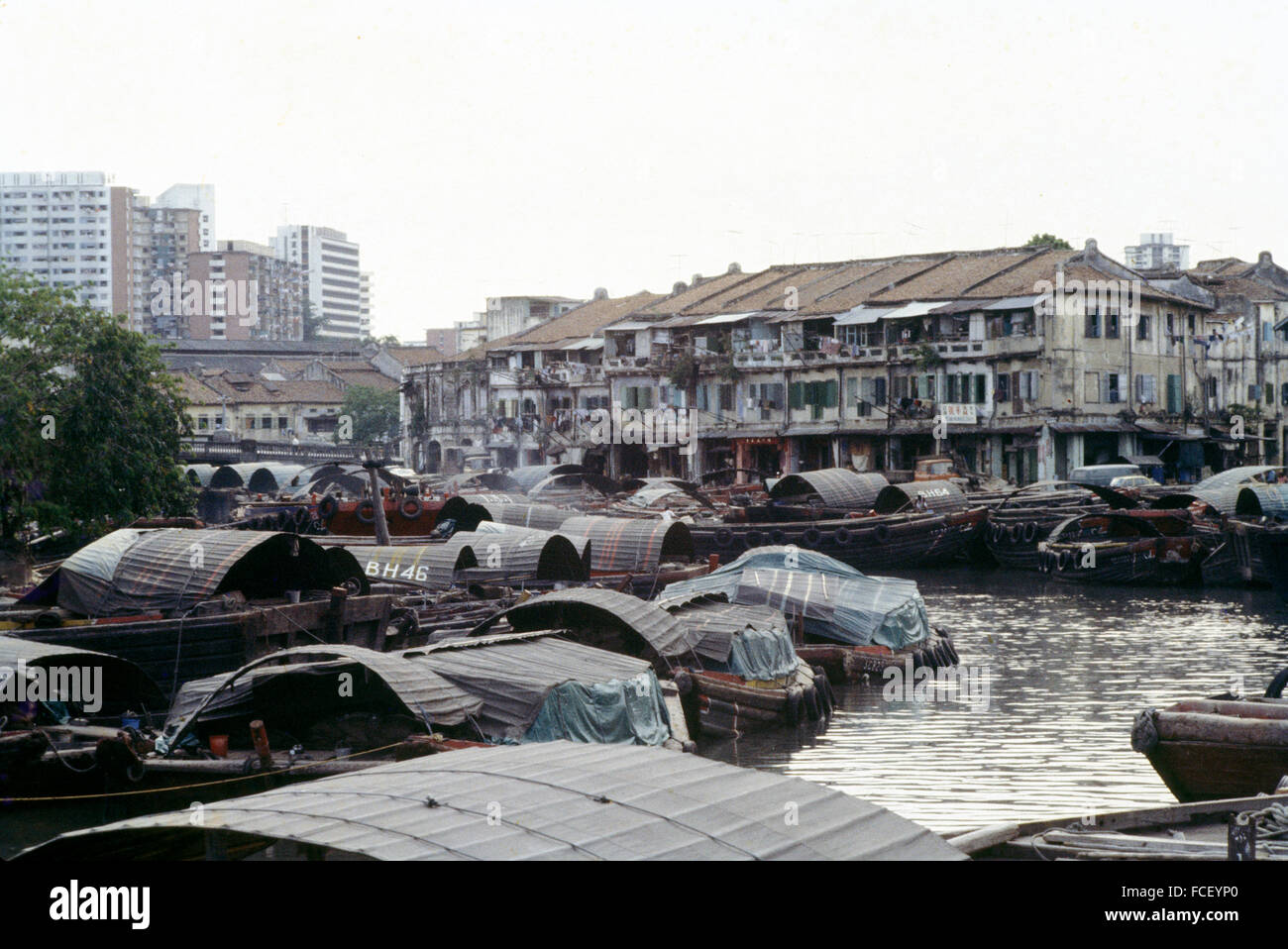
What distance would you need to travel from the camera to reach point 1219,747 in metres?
12.8

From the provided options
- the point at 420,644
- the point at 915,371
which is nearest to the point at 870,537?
the point at 915,371

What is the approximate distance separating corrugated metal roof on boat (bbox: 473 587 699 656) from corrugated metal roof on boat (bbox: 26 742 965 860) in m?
9.88

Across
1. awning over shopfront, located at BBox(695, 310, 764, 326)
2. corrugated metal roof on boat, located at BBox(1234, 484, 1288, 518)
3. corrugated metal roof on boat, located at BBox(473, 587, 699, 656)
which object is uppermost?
awning over shopfront, located at BBox(695, 310, 764, 326)

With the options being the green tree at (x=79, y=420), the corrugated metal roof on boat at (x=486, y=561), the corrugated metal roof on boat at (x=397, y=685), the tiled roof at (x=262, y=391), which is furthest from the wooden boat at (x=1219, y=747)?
the tiled roof at (x=262, y=391)

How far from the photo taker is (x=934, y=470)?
156ft

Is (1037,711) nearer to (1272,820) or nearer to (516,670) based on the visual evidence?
(516,670)

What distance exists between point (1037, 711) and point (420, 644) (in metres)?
9.08

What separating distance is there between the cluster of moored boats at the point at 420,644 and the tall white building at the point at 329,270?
408ft

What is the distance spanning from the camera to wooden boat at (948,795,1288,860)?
9.06m

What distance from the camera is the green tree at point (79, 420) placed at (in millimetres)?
29250

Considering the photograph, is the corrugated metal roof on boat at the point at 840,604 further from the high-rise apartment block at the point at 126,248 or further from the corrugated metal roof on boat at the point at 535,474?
the high-rise apartment block at the point at 126,248

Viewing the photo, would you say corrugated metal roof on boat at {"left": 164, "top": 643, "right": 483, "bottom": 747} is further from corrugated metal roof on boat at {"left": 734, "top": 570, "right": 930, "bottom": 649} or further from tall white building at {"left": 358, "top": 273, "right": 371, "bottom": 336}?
tall white building at {"left": 358, "top": 273, "right": 371, "bottom": 336}

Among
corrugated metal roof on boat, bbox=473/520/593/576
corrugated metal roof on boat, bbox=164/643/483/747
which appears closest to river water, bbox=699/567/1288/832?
corrugated metal roof on boat, bbox=164/643/483/747

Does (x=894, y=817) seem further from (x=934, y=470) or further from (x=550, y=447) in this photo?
(x=550, y=447)
